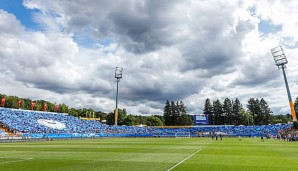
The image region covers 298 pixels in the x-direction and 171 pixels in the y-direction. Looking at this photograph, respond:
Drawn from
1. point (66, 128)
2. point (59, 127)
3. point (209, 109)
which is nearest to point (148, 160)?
point (59, 127)

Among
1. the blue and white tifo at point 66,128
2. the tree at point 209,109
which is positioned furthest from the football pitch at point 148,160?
the tree at point 209,109

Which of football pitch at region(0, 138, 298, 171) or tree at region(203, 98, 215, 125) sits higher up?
tree at region(203, 98, 215, 125)

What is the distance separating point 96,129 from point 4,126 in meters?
34.4

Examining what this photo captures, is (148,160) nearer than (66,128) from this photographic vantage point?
Yes

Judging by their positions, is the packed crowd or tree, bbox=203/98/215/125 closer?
the packed crowd

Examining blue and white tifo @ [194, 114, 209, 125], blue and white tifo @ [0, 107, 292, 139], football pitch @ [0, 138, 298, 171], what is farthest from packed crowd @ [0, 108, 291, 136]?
football pitch @ [0, 138, 298, 171]

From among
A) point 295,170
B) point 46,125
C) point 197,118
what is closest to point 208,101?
point 197,118

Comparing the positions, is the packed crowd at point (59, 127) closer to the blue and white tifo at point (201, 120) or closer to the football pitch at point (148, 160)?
the blue and white tifo at point (201, 120)

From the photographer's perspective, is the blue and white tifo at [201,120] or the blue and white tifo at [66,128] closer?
the blue and white tifo at [66,128]

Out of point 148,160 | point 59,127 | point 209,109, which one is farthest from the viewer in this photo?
point 209,109

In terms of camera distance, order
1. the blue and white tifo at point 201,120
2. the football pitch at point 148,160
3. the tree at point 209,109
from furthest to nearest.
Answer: the tree at point 209,109, the blue and white tifo at point 201,120, the football pitch at point 148,160

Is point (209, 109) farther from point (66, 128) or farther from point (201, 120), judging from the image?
point (66, 128)

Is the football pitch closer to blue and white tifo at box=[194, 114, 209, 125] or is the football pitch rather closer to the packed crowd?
the packed crowd

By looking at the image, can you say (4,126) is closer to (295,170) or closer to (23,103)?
(295,170)
